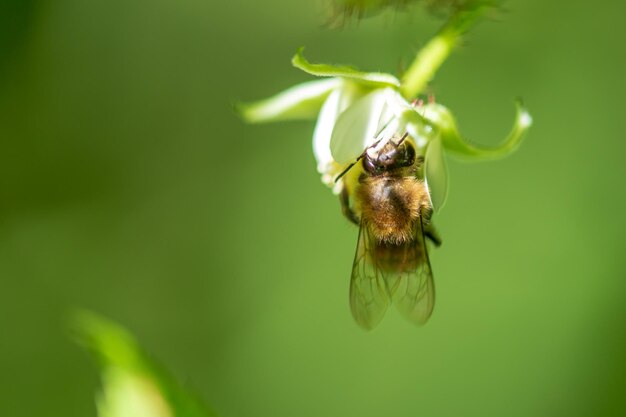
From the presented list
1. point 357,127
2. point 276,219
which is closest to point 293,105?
point 357,127

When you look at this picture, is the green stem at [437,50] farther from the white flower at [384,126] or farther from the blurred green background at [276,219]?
the blurred green background at [276,219]

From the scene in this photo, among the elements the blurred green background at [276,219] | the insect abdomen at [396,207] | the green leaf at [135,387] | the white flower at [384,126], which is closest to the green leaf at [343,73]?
the white flower at [384,126]

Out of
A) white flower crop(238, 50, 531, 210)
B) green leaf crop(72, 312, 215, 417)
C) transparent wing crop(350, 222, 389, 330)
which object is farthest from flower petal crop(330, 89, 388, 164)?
green leaf crop(72, 312, 215, 417)

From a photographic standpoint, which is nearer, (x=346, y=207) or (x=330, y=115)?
(x=330, y=115)

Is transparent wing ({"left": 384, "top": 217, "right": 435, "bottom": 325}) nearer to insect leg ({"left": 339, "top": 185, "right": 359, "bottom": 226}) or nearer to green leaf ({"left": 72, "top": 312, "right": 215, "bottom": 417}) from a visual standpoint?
insect leg ({"left": 339, "top": 185, "right": 359, "bottom": 226})

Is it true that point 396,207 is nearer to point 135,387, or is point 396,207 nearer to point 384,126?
point 384,126

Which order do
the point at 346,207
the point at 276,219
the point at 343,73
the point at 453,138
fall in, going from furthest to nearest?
the point at 276,219
the point at 346,207
the point at 453,138
the point at 343,73
